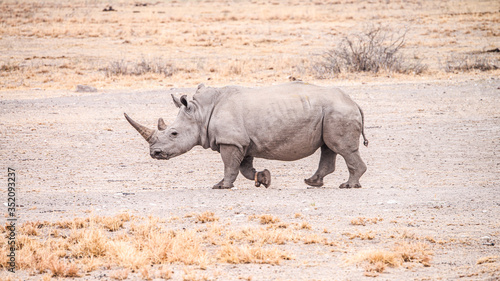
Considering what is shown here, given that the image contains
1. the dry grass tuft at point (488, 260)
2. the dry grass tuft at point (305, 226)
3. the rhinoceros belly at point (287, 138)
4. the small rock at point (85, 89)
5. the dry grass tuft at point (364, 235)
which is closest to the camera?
the dry grass tuft at point (488, 260)

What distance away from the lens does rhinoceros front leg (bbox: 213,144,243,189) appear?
967 cm

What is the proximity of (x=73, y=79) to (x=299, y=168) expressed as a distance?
11344 millimetres

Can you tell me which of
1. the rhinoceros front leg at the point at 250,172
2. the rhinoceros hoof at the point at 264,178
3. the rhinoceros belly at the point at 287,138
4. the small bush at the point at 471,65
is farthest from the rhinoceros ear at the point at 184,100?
the small bush at the point at 471,65

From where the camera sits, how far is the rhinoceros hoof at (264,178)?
9898 millimetres

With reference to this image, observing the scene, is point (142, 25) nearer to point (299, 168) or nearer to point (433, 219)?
point (299, 168)

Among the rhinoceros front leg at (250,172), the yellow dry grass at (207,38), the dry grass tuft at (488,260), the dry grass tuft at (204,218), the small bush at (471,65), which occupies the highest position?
the dry grass tuft at (488,260)

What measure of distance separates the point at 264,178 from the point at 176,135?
1.38 metres

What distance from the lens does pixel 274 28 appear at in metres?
34.5

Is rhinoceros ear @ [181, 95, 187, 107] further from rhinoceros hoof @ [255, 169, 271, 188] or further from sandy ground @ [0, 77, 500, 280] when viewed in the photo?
rhinoceros hoof @ [255, 169, 271, 188]

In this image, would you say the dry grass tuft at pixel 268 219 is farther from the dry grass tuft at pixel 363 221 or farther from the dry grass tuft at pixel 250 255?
the dry grass tuft at pixel 250 255

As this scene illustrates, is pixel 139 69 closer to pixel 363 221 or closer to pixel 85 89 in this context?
pixel 85 89

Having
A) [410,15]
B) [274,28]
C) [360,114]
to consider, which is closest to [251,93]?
[360,114]

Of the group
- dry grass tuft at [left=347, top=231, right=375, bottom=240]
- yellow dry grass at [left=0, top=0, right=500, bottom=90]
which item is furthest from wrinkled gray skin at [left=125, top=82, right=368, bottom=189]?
yellow dry grass at [left=0, top=0, right=500, bottom=90]

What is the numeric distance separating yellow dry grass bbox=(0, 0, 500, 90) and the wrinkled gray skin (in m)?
Result: 10.1
